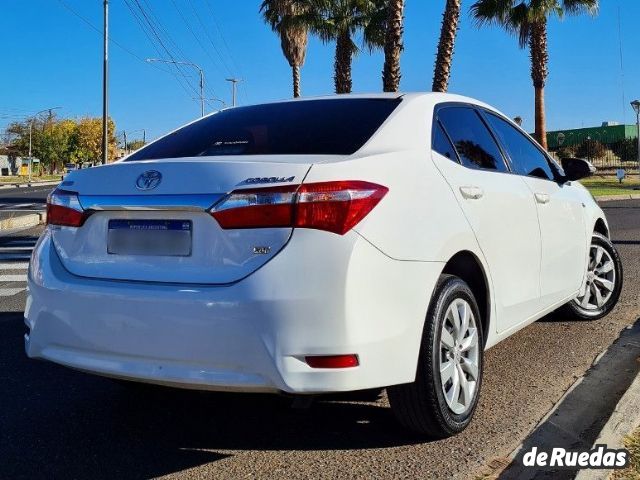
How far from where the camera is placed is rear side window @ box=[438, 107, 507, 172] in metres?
3.70

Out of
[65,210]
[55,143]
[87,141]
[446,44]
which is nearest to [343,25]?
[446,44]

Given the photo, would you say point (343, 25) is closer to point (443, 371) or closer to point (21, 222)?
point (21, 222)

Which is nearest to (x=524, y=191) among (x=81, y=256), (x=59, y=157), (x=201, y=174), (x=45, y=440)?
(x=201, y=174)

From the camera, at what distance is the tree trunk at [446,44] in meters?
17.0

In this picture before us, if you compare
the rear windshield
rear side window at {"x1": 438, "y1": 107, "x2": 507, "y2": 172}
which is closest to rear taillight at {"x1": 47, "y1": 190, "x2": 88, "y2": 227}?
the rear windshield

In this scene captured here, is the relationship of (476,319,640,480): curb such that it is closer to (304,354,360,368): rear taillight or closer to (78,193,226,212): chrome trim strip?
(304,354,360,368): rear taillight

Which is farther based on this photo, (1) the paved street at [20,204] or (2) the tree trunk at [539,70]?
(2) the tree trunk at [539,70]

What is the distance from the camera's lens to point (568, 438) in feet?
10.4

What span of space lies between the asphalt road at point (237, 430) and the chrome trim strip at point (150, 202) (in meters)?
1.14

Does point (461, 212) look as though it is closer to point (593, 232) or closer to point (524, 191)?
point (524, 191)

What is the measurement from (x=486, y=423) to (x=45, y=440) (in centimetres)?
217

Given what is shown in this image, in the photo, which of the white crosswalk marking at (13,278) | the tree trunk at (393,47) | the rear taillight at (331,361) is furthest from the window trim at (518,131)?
the tree trunk at (393,47)

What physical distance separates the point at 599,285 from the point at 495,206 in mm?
2330
